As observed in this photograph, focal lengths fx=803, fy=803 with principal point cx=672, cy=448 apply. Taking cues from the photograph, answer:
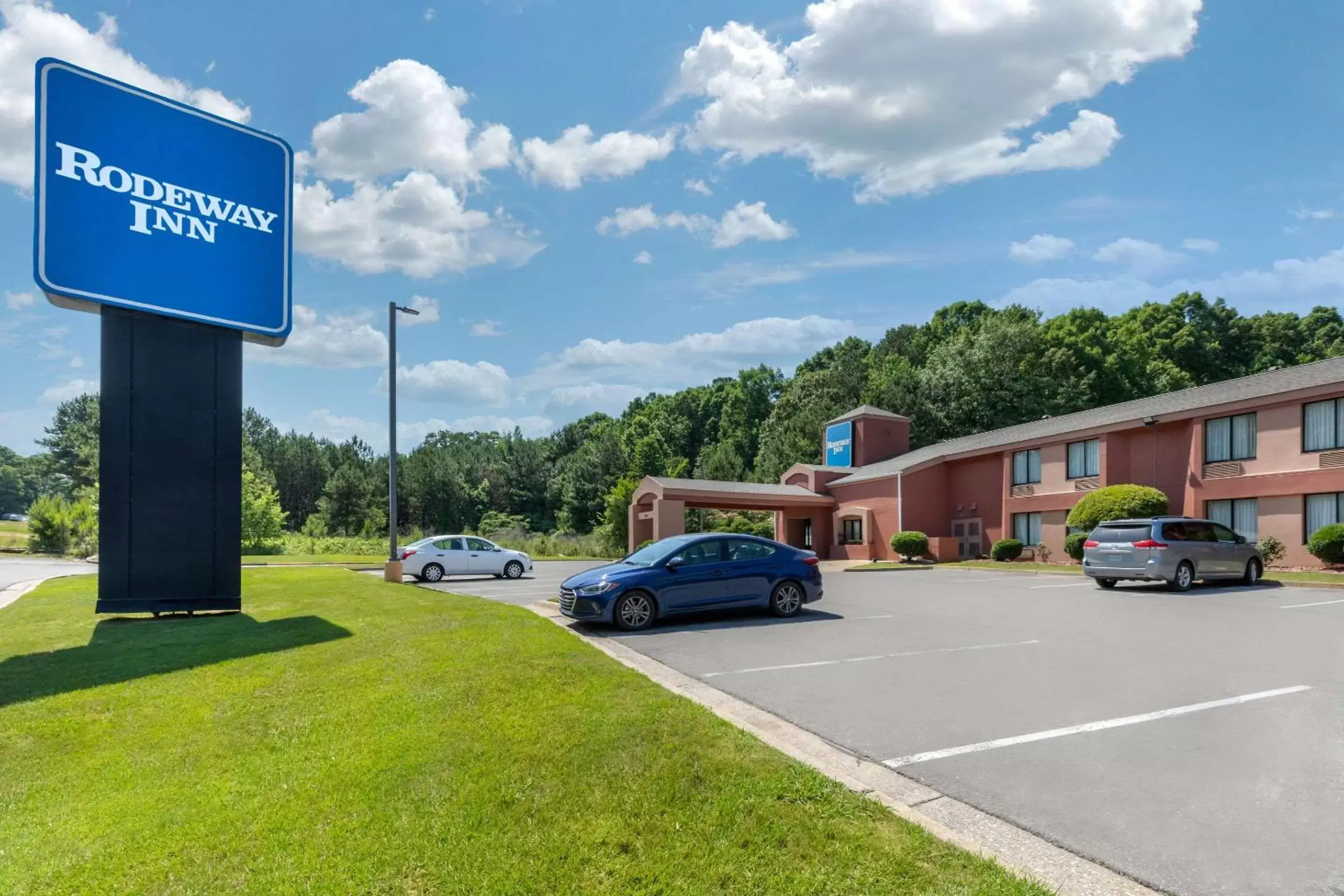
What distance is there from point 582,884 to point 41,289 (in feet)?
38.4

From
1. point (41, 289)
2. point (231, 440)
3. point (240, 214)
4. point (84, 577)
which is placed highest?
point (240, 214)

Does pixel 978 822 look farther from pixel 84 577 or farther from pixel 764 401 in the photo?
pixel 764 401

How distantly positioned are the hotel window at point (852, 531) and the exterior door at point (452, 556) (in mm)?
22231

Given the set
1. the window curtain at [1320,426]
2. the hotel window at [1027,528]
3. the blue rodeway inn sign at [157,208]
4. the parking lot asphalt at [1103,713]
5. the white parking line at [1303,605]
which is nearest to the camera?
the parking lot asphalt at [1103,713]

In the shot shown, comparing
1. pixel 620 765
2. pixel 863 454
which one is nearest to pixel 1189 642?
pixel 620 765

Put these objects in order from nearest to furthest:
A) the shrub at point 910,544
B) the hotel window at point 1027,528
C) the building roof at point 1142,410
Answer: the building roof at point 1142,410, the hotel window at point 1027,528, the shrub at point 910,544

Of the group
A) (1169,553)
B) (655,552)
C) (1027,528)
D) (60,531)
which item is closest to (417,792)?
(655,552)

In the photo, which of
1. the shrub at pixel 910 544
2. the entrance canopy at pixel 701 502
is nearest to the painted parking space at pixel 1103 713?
the shrub at pixel 910 544

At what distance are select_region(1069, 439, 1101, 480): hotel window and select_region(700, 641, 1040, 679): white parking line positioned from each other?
2188 cm

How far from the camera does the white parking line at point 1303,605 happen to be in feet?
46.6

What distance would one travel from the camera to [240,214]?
1293cm

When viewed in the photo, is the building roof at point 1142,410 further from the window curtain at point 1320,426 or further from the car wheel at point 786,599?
the car wheel at point 786,599

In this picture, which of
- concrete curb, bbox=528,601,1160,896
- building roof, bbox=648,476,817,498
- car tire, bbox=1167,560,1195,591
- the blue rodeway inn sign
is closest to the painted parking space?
concrete curb, bbox=528,601,1160,896

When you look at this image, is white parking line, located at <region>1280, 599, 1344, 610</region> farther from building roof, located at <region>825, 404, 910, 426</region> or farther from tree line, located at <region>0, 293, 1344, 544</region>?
tree line, located at <region>0, 293, 1344, 544</region>
